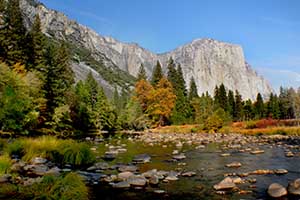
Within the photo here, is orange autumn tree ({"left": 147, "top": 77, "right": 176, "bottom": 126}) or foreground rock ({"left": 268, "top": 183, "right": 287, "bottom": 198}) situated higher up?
orange autumn tree ({"left": 147, "top": 77, "right": 176, "bottom": 126})

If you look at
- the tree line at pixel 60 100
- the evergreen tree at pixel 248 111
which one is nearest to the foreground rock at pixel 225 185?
the tree line at pixel 60 100

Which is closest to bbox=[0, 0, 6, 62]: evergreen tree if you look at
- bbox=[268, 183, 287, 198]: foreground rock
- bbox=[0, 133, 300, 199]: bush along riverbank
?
bbox=[0, 133, 300, 199]: bush along riverbank

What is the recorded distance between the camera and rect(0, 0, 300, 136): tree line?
92.7 feet

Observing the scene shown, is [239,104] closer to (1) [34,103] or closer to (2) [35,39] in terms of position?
(2) [35,39]

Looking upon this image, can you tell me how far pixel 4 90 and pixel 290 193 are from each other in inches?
823

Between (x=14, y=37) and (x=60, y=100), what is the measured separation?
902cm

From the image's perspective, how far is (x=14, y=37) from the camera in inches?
1537

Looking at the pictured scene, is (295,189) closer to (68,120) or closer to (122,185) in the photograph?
(122,185)

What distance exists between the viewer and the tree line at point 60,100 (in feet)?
92.7

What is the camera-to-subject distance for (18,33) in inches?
1588

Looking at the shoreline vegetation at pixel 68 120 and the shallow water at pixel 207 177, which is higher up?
the shoreline vegetation at pixel 68 120

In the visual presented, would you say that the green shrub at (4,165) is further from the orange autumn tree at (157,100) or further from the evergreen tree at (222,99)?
the evergreen tree at (222,99)

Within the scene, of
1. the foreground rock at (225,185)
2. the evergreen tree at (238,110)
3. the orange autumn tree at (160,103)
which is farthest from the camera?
the evergreen tree at (238,110)

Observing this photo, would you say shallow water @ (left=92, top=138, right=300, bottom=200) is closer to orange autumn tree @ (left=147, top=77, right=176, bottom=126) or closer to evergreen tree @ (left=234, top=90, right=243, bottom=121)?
orange autumn tree @ (left=147, top=77, right=176, bottom=126)
